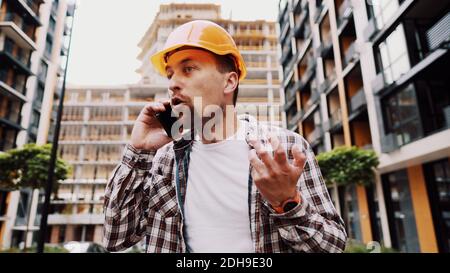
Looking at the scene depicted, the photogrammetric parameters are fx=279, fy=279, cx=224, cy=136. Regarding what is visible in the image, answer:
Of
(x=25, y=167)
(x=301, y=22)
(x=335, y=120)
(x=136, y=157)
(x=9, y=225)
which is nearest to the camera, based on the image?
(x=136, y=157)

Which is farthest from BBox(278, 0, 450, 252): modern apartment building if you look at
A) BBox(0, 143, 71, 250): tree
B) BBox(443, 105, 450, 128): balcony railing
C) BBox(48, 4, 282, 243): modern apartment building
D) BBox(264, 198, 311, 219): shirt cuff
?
BBox(48, 4, 282, 243): modern apartment building

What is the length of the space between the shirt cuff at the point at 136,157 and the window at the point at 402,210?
642cm

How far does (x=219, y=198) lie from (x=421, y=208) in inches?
273

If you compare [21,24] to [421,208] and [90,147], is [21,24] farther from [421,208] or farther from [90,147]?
[90,147]

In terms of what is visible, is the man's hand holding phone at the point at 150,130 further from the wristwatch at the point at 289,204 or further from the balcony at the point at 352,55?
the balcony at the point at 352,55

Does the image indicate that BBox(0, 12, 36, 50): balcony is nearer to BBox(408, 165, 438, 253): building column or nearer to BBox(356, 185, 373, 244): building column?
BBox(408, 165, 438, 253): building column

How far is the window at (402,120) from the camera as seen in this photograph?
359cm

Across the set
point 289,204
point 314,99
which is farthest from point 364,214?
point 289,204

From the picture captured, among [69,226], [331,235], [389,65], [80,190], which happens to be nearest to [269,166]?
[331,235]

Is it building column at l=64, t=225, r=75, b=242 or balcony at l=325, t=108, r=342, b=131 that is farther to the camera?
building column at l=64, t=225, r=75, b=242

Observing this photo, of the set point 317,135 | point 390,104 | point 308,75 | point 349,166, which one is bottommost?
point 349,166

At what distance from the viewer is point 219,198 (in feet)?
2.56

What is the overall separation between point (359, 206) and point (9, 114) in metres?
10.8

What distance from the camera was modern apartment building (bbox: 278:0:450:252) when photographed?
9.61ft
